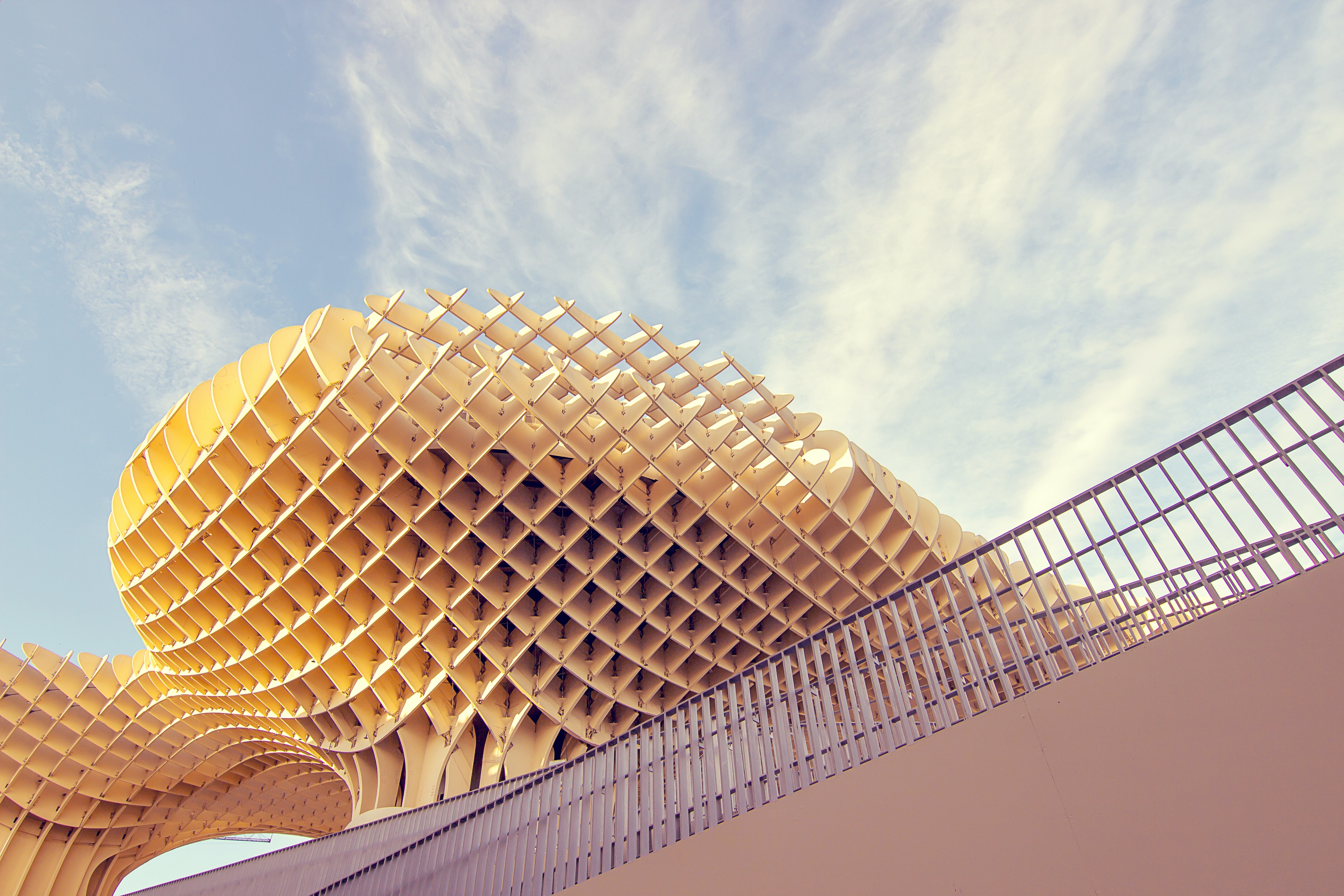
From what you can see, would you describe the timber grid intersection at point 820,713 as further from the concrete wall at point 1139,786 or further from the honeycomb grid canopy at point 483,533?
the honeycomb grid canopy at point 483,533

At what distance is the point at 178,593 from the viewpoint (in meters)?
22.9

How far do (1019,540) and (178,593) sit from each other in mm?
24369

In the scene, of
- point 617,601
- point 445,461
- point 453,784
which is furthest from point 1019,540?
point 453,784

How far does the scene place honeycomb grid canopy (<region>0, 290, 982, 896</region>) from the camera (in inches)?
675

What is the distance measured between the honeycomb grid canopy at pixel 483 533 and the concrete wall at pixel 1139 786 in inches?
430

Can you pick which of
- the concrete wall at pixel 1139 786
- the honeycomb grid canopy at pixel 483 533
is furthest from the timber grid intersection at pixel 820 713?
the honeycomb grid canopy at pixel 483 533

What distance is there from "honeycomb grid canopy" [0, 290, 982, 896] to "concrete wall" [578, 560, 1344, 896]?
1093 cm

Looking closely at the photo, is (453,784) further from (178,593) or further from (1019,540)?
(1019,540)

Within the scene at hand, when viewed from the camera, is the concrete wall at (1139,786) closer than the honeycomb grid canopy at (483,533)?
Yes

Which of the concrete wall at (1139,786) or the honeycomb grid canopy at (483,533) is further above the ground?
the honeycomb grid canopy at (483,533)

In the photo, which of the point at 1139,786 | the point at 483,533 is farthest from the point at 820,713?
the point at 483,533

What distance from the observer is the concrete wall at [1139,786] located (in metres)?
4.95

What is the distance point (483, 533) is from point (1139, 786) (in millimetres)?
15770

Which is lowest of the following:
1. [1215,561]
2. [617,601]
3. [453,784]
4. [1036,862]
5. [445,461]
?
[1036,862]
